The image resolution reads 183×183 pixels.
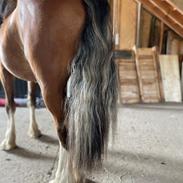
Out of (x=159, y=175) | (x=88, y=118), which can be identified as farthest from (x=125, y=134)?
(x=88, y=118)

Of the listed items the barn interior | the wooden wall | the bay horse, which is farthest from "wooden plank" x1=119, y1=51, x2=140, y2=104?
the bay horse

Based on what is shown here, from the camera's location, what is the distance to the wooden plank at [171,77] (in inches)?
161

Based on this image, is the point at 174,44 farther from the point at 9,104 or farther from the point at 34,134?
the point at 9,104

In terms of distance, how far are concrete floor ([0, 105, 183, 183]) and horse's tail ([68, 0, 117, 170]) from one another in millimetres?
Result: 448

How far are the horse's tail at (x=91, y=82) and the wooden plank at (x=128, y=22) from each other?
3182 millimetres

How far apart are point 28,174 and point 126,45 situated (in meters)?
3.17

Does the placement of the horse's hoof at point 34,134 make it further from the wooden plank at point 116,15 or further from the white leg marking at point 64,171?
the wooden plank at point 116,15

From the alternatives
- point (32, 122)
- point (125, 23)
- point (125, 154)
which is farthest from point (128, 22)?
point (125, 154)

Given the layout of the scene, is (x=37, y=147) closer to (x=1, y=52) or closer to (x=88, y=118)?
(x=1, y=52)

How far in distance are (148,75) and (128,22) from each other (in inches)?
41.4

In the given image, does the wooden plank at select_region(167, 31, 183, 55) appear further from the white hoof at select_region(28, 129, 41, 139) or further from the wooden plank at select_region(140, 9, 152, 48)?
the white hoof at select_region(28, 129, 41, 139)

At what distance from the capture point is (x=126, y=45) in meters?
4.62

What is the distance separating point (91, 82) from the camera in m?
1.46

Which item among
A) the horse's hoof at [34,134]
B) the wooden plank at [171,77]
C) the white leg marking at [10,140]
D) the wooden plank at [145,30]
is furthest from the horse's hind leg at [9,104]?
the wooden plank at [145,30]
